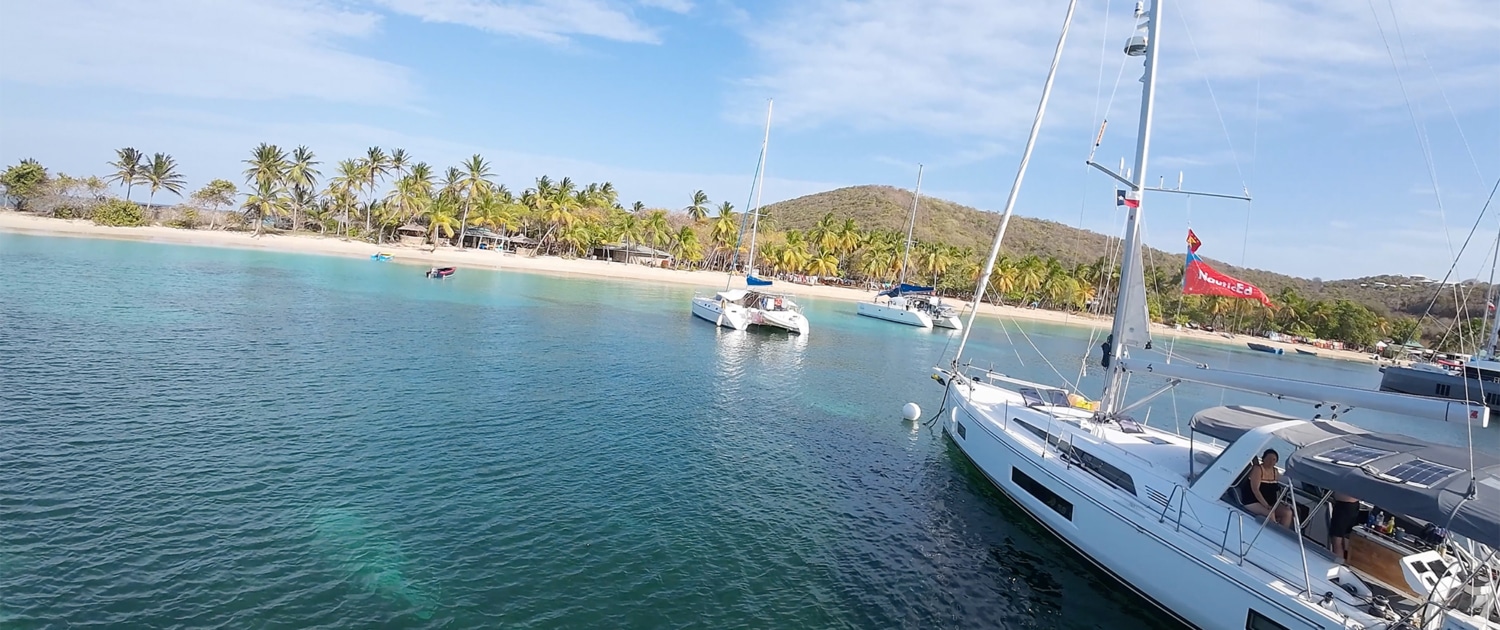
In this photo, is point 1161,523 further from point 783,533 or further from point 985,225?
point 985,225

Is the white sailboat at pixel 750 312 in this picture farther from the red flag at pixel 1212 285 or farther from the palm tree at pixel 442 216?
the palm tree at pixel 442 216

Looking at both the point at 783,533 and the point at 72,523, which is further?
the point at 783,533

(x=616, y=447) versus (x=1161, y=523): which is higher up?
(x=1161, y=523)

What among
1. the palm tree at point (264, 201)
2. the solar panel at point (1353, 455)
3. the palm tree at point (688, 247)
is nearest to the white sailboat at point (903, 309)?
the palm tree at point (688, 247)

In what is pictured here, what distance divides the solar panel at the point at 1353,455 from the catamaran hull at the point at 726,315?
134ft

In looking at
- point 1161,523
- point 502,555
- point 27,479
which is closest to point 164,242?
point 27,479

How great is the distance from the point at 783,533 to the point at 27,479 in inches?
601

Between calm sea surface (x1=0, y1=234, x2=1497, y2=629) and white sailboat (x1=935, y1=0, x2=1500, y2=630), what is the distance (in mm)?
1431

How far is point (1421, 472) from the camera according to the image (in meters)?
10.5

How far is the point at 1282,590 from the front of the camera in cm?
1048

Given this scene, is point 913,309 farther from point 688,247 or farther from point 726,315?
point 688,247

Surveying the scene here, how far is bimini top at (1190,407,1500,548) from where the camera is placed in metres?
9.20

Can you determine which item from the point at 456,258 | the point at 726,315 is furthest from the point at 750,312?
the point at 456,258

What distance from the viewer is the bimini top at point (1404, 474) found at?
9203 millimetres
